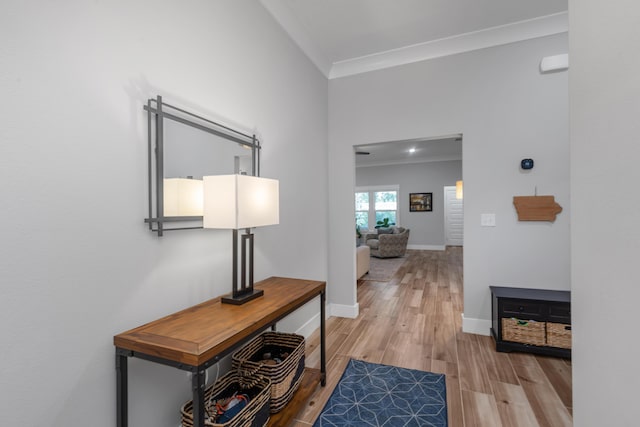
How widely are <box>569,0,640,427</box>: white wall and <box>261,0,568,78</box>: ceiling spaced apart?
6.44 ft

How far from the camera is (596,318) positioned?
0.84m

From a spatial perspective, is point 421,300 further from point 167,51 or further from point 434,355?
point 167,51

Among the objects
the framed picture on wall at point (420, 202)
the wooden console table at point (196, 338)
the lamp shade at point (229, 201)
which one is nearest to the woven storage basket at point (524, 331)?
the wooden console table at point (196, 338)

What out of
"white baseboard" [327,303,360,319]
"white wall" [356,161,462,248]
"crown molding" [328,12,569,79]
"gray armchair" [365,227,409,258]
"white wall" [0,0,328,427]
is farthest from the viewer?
"white wall" [356,161,462,248]

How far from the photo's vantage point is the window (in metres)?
9.71

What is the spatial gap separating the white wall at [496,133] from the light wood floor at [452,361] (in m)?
0.48

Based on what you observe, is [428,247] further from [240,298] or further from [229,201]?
[229,201]

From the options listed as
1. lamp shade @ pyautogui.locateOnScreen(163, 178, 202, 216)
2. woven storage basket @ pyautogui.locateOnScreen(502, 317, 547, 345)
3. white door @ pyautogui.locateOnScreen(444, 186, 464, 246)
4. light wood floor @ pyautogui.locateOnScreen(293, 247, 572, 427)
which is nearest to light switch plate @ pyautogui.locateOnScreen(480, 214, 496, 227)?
woven storage basket @ pyautogui.locateOnScreen(502, 317, 547, 345)

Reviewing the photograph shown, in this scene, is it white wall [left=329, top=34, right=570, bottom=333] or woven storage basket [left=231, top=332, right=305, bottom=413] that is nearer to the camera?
woven storage basket [left=231, top=332, right=305, bottom=413]

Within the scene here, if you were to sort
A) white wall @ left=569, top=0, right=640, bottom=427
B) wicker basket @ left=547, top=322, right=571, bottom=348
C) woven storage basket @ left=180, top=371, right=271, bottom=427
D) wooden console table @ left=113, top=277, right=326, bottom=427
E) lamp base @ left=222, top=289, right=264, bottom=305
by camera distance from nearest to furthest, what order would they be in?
white wall @ left=569, top=0, right=640, bottom=427
wooden console table @ left=113, top=277, right=326, bottom=427
woven storage basket @ left=180, top=371, right=271, bottom=427
lamp base @ left=222, top=289, right=264, bottom=305
wicker basket @ left=547, top=322, right=571, bottom=348

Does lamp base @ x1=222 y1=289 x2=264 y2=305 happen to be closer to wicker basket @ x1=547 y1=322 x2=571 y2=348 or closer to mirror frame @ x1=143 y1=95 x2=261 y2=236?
mirror frame @ x1=143 y1=95 x2=261 y2=236

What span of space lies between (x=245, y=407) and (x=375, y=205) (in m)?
8.92

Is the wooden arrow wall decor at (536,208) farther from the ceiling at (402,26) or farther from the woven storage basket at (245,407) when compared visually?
the woven storage basket at (245,407)

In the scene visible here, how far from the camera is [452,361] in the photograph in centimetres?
246
